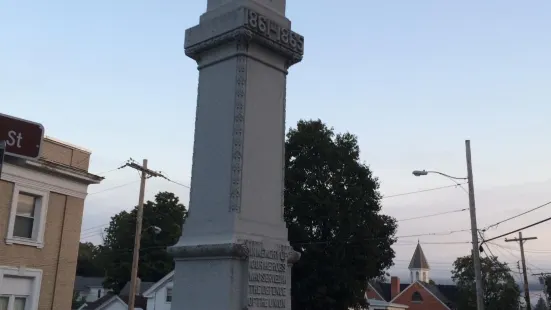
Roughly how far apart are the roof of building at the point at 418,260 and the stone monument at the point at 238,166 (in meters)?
91.5

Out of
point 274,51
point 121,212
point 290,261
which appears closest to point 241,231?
point 290,261

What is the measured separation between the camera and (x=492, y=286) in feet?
159

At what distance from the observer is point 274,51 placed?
7.28m

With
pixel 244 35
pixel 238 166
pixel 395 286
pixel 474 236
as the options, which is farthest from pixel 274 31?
pixel 395 286

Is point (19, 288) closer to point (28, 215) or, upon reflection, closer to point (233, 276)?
point (28, 215)

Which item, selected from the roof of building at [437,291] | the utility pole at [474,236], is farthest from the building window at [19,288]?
the roof of building at [437,291]

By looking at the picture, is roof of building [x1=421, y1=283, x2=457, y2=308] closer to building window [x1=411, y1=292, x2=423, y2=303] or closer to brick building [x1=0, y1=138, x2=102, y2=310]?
building window [x1=411, y1=292, x2=423, y2=303]

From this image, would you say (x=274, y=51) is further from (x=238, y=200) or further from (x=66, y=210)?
(x=66, y=210)

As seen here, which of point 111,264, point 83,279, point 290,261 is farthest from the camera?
point 83,279

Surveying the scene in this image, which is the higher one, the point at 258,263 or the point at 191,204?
the point at 191,204

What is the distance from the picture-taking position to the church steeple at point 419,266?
93.8 meters

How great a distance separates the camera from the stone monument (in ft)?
20.8

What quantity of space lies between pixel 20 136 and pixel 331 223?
83.2 feet

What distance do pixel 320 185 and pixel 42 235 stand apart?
45.7ft
